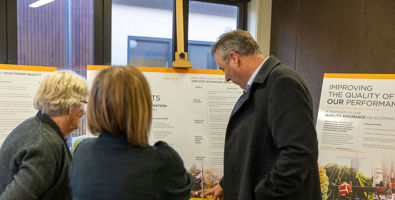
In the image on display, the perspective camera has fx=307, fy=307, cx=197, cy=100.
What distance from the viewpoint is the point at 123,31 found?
3006mm

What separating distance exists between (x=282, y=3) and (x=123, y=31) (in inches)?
64.7

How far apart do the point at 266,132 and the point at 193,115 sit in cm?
88

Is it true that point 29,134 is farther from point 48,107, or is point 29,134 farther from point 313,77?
point 313,77

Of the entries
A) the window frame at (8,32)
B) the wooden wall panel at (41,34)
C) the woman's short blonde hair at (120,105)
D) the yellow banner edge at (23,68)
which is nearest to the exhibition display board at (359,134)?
the woman's short blonde hair at (120,105)

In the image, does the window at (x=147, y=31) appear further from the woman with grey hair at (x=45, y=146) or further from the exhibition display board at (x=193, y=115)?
the woman with grey hair at (x=45, y=146)

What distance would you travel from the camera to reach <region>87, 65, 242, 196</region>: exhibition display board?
2.13 m

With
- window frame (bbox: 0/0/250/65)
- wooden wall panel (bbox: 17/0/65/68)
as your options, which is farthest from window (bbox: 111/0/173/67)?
wooden wall panel (bbox: 17/0/65/68)

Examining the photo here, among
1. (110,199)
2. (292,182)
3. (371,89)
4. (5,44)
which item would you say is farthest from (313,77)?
(5,44)

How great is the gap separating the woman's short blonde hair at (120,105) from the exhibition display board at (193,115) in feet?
3.70

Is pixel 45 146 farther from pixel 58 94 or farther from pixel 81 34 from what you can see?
pixel 81 34

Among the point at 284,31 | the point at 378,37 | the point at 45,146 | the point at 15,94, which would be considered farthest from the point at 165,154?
the point at 284,31

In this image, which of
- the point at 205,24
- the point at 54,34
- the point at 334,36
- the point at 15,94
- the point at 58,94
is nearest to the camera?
the point at 58,94

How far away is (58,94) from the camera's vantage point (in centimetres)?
130

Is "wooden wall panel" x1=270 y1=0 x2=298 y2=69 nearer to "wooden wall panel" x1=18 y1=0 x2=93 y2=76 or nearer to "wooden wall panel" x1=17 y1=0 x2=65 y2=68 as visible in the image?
"wooden wall panel" x1=18 y1=0 x2=93 y2=76
